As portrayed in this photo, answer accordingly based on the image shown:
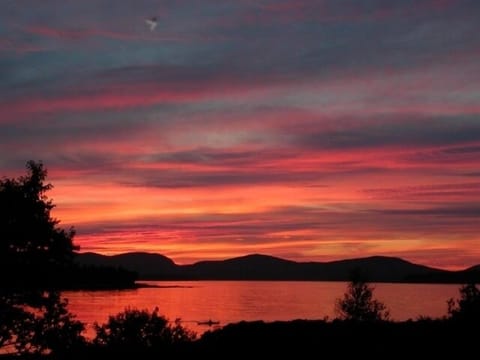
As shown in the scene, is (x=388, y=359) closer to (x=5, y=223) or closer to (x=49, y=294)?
(x=49, y=294)

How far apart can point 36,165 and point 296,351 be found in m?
20.4

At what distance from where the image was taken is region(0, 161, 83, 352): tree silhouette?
42750 mm

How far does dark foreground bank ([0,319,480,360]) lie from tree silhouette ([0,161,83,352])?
64.1 inches

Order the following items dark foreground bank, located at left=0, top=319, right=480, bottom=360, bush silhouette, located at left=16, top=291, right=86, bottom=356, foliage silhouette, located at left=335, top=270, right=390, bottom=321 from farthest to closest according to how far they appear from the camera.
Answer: foliage silhouette, located at left=335, top=270, right=390, bottom=321, bush silhouette, located at left=16, top=291, right=86, bottom=356, dark foreground bank, located at left=0, top=319, right=480, bottom=360

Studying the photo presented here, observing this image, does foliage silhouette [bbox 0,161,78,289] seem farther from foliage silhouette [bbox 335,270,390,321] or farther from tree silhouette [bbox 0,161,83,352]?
foliage silhouette [bbox 335,270,390,321]

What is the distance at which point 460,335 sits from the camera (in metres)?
41.4

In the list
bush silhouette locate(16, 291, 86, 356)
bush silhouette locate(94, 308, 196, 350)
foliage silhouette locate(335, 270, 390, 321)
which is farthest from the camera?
foliage silhouette locate(335, 270, 390, 321)

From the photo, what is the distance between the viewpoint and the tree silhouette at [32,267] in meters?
42.8

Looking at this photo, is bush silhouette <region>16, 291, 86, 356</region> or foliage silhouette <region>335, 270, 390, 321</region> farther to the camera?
foliage silhouette <region>335, 270, 390, 321</region>

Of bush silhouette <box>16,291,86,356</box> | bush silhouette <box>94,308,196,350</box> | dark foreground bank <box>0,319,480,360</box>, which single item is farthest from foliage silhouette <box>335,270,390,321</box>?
bush silhouette <box>16,291,86,356</box>

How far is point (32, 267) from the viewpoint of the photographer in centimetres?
4409

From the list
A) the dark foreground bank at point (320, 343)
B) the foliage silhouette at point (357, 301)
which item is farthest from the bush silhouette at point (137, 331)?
the foliage silhouette at point (357, 301)

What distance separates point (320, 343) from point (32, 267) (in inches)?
732

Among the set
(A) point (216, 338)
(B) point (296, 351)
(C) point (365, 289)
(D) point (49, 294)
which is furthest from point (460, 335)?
(C) point (365, 289)
